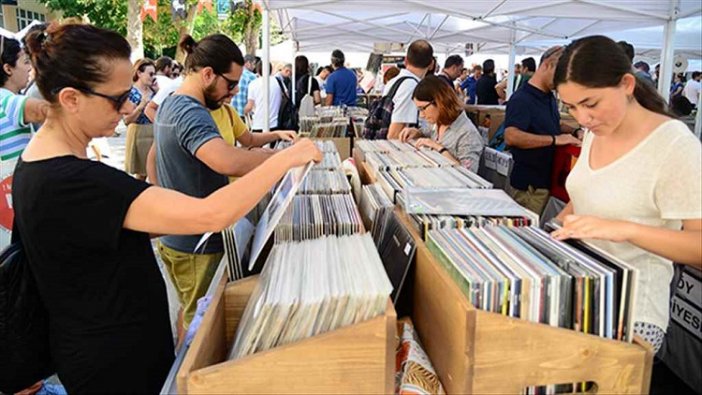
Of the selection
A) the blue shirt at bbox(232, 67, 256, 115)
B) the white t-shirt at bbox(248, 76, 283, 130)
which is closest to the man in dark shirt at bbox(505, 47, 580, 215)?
the white t-shirt at bbox(248, 76, 283, 130)

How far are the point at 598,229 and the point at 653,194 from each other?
0.28 meters

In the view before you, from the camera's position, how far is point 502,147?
510 cm

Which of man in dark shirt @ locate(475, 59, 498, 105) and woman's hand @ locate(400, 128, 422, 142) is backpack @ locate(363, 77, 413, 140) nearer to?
woman's hand @ locate(400, 128, 422, 142)

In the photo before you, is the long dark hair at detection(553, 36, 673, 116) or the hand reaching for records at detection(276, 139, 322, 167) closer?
the hand reaching for records at detection(276, 139, 322, 167)

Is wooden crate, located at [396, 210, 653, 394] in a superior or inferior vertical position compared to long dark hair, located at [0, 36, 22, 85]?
inferior

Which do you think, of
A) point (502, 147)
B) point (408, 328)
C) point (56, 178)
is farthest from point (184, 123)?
point (502, 147)

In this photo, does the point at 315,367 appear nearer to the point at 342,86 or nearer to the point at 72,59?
the point at 72,59

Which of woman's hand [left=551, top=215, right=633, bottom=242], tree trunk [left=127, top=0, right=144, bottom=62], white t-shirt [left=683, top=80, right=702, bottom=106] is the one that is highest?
tree trunk [left=127, top=0, right=144, bottom=62]

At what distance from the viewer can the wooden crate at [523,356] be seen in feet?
3.64

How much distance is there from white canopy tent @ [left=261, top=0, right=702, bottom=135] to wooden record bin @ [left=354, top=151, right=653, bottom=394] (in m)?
4.59

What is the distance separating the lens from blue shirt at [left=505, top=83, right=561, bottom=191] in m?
3.62

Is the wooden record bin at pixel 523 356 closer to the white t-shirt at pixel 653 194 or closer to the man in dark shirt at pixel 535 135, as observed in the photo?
the white t-shirt at pixel 653 194

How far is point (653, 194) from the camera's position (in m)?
1.47

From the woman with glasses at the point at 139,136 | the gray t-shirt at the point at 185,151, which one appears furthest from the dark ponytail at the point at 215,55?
the woman with glasses at the point at 139,136
